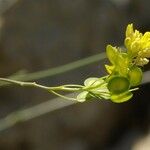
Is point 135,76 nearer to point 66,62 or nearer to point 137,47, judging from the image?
point 137,47

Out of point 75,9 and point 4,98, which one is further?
point 75,9

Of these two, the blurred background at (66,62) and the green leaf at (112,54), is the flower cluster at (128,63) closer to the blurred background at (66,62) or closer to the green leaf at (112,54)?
the green leaf at (112,54)

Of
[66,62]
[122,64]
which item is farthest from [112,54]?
[66,62]

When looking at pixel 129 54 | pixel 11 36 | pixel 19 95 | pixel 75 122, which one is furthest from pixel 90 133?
pixel 129 54

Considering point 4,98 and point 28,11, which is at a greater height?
point 28,11

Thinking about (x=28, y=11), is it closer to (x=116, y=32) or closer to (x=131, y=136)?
(x=116, y=32)

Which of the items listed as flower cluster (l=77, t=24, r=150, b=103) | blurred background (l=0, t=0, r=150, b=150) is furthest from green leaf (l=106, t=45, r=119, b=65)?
blurred background (l=0, t=0, r=150, b=150)

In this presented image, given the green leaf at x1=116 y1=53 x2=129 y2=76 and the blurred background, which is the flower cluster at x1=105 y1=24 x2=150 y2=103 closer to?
the green leaf at x1=116 y1=53 x2=129 y2=76
